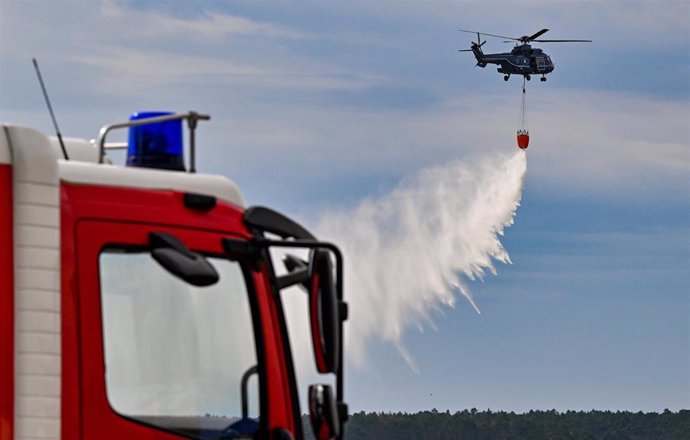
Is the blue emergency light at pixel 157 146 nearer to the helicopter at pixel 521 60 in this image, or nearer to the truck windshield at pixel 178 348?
the truck windshield at pixel 178 348

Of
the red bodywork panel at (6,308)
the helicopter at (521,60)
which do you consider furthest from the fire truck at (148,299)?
the helicopter at (521,60)

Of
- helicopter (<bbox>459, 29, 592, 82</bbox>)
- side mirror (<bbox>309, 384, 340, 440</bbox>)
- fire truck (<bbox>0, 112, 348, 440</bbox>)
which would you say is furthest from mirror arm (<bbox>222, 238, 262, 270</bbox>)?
helicopter (<bbox>459, 29, 592, 82</bbox>)

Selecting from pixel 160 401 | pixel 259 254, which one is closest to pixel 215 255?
pixel 259 254

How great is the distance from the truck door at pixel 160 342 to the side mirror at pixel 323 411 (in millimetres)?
376

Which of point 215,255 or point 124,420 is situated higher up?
point 215,255

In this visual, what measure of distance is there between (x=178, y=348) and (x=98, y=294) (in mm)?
670

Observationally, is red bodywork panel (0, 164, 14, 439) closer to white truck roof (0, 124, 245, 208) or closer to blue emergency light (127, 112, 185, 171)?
white truck roof (0, 124, 245, 208)

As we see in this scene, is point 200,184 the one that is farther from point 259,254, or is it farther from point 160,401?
point 160,401

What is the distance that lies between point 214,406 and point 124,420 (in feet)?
2.42

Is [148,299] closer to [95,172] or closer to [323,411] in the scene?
[95,172]

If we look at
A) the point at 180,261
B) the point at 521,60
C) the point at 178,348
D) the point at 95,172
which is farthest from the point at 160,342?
the point at 521,60

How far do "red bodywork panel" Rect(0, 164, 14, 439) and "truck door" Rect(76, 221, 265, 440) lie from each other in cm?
49

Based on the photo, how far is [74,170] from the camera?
11008 mm

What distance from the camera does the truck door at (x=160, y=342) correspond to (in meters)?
10.7
